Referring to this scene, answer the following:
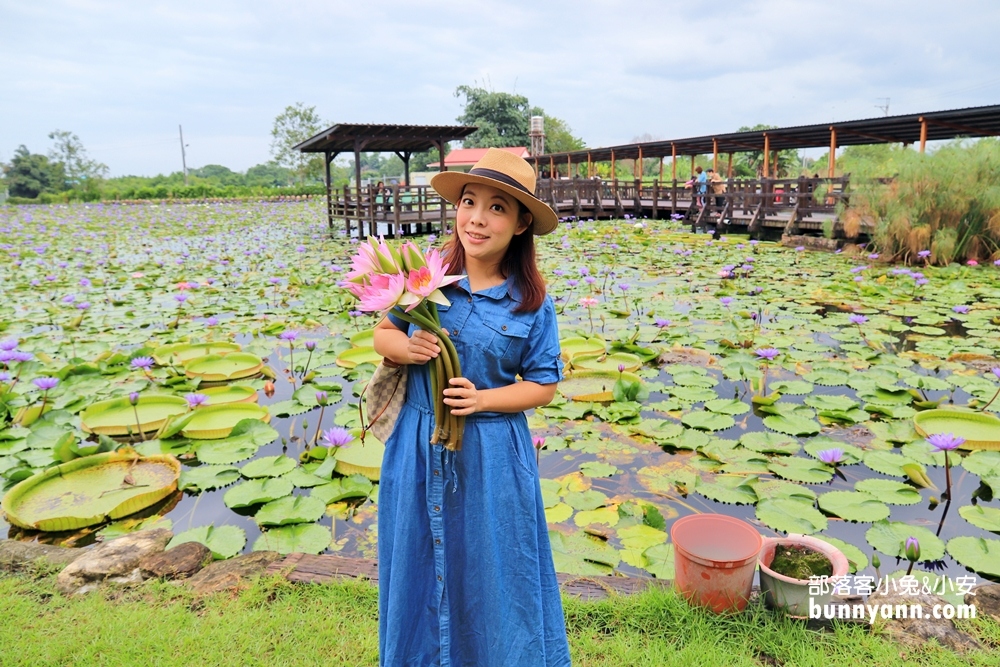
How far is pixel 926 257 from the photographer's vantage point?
23.8 feet

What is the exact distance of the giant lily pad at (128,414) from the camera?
3211mm

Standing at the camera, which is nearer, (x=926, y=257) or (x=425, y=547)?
(x=425, y=547)

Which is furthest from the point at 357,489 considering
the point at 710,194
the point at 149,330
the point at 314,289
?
the point at 710,194

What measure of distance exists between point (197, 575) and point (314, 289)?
5039mm

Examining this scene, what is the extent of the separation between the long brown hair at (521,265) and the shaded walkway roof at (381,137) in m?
11.2

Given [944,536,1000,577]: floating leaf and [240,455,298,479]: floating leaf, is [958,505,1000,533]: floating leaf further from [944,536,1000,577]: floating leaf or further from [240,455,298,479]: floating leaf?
[240,455,298,479]: floating leaf

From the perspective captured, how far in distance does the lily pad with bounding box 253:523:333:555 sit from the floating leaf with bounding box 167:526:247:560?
0.23ft

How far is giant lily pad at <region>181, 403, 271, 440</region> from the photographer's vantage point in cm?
320

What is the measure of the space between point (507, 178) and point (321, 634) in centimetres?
137

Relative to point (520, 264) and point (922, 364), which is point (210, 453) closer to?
point (520, 264)

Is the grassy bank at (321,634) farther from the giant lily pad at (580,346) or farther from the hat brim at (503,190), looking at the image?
the giant lily pad at (580,346)

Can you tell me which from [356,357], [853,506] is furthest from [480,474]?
[356,357]

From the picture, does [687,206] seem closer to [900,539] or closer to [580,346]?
[580,346]

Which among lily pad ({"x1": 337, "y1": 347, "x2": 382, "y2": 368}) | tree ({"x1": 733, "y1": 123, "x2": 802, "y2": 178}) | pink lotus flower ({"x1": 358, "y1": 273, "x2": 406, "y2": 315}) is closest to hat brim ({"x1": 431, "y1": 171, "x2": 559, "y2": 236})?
pink lotus flower ({"x1": 358, "y1": 273, "x2": 406, "y2": 315})
